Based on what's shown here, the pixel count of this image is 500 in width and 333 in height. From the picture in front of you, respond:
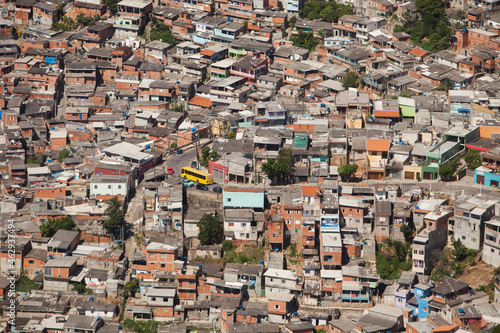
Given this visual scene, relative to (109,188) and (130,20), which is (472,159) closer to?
(109,188)

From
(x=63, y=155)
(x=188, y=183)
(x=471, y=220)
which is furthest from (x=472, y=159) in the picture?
(x=63, y=155)

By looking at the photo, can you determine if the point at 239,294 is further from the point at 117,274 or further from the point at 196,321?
the point at 117,274

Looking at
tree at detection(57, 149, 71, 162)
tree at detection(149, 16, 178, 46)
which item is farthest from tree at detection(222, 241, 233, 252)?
tree at detection(149, 16, 178, 46)

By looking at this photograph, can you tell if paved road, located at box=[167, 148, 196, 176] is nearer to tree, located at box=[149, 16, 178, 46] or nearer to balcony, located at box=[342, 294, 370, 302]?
balcony, located at box=[342, 294, 370, 302]

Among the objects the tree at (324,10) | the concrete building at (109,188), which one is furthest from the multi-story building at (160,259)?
the tree at (324,10)

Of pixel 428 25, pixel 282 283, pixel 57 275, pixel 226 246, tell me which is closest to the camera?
pixel 282 283

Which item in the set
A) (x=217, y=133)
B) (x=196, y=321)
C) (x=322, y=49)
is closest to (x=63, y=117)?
(x=217, y=133)
